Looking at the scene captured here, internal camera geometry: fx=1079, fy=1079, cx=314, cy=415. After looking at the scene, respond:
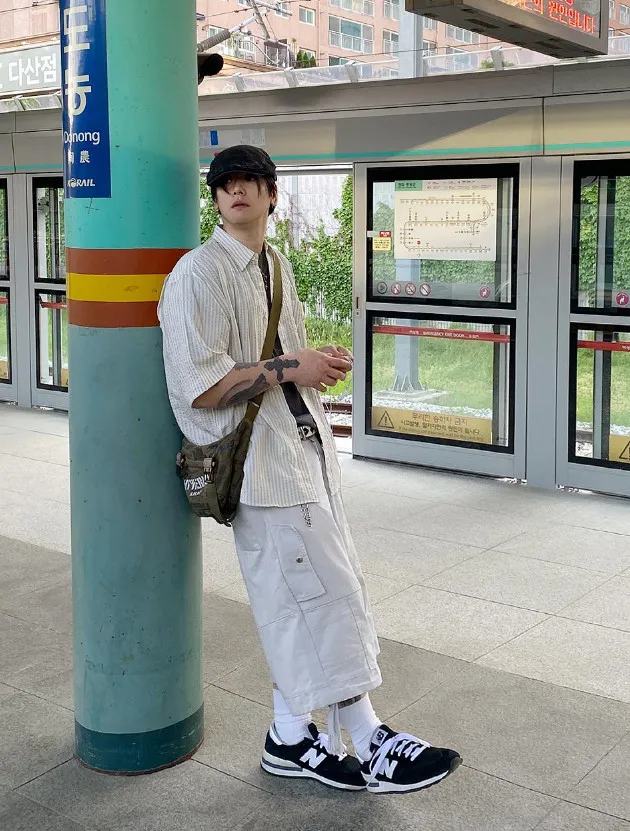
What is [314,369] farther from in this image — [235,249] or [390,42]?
[390,42]

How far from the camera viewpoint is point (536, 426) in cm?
734

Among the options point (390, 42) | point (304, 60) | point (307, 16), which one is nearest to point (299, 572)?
point (390, 42)

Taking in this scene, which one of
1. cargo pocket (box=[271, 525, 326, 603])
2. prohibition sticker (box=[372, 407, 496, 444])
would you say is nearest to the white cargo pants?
cargo pocket (box=[271, 525, 326, 603])

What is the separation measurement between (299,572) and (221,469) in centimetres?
37

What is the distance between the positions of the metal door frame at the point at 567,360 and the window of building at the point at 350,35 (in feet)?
6.69

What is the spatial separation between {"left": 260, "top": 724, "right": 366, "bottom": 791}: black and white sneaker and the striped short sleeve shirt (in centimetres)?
78

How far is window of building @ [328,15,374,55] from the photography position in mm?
8503

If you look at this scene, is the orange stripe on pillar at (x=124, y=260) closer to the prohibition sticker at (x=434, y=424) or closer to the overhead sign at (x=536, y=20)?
the overhead sign at (x=536, y=20)

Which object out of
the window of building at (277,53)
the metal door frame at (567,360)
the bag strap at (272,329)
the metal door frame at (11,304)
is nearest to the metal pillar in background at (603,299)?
the metal door frame at (567,360)

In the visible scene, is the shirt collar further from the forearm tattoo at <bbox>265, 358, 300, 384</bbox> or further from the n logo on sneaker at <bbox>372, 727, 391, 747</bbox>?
the n logo on sneaker at <bbox>372, 727, 391, 747</bbox>

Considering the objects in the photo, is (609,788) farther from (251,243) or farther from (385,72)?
(385,72)

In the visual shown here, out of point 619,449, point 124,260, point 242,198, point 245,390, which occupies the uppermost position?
point 242,198

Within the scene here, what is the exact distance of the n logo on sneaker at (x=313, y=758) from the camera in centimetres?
324

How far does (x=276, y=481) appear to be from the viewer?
3.07 m
